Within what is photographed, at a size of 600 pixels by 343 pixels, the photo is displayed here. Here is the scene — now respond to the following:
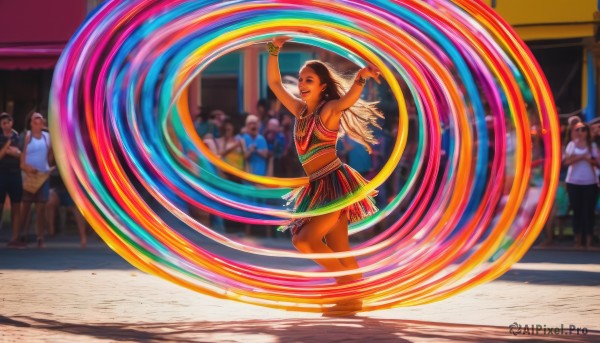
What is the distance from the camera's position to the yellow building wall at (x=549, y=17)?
20.4 meters

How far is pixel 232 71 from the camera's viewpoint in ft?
80.5

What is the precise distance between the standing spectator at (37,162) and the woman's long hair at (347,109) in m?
6.56

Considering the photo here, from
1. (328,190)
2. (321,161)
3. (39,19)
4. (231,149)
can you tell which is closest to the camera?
(328,190)

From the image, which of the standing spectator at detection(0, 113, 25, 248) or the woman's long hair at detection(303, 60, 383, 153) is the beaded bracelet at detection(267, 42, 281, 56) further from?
the standing spectator at detection(0, 113, 25, 248)

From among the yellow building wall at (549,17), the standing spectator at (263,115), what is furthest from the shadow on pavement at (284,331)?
the yellow building wall at (549,17)

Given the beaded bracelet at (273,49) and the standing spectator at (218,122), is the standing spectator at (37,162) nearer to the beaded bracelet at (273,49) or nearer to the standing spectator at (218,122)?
the standing spectator at (218,122)

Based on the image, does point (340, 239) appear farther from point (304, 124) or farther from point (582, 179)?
point (582, 179)

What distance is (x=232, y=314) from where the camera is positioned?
8703 mm

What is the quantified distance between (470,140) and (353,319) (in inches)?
61.3

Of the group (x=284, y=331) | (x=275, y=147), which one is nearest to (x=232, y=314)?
(x=284, y=331)

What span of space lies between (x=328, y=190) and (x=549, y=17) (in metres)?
13.1

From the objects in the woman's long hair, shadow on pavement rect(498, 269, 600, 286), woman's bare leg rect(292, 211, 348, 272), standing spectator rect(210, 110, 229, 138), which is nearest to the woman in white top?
shadow on pavement rect(498, 269, 600, 286)

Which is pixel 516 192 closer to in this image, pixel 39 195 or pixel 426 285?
pixel 426 285

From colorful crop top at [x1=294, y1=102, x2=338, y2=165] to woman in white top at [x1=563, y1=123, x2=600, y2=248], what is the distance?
7.25 metres
